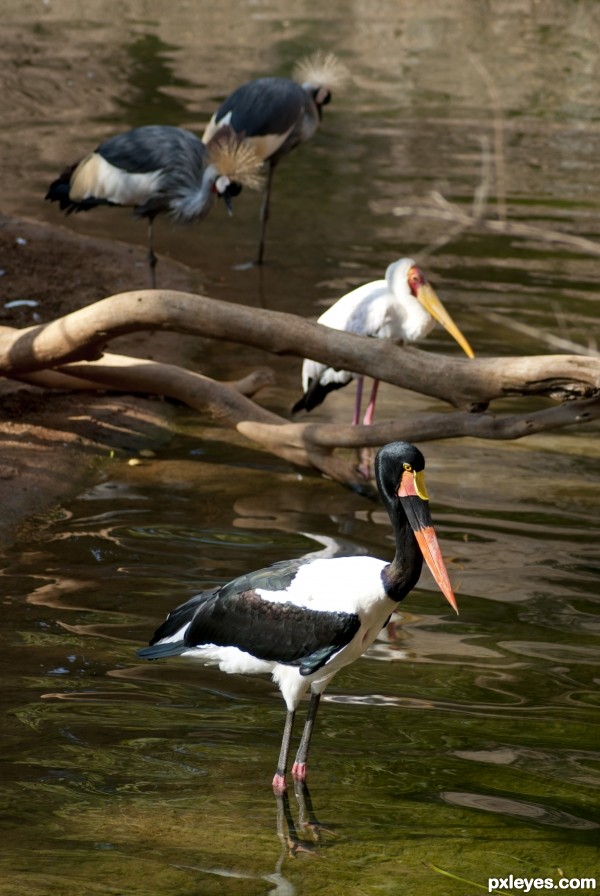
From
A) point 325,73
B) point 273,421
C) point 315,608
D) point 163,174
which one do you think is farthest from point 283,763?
point 325,73

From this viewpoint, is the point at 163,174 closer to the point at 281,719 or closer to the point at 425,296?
the point at 425,296

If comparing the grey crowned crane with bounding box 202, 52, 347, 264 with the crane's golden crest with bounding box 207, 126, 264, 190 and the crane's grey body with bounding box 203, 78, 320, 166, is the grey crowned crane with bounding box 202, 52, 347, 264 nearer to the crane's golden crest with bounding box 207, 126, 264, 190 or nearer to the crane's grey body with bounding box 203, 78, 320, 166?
the crane's grey body with bounding box 203, 78, 320, 166

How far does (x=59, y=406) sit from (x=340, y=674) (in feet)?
10.3

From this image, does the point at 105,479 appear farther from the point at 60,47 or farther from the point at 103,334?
the point at 60,47

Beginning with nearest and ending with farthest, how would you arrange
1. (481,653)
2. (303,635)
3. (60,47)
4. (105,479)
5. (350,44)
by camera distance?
(303,635)
(481,653)
(105,479)
(60,47)
(350,44)

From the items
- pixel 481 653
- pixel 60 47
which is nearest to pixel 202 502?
pixel 481 653

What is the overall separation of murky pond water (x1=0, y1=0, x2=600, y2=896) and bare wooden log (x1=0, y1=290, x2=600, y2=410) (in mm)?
724

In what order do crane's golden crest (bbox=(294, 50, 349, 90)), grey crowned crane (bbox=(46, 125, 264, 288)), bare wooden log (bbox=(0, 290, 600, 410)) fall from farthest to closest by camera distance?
crane's golden crest (bbox=(294, 50, 349, 90)) < grey crowned crane (bbox=(46, 125, 264, 288)) < bare wooden log (bbox=(0, 290, 600, 410))

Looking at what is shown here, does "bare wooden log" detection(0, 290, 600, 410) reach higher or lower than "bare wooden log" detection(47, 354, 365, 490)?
higher

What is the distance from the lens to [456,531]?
241 inches

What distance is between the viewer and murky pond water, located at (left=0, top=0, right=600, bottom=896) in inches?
138

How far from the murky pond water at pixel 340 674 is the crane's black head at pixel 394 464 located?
866 mm

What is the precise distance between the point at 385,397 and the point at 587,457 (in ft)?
4.80

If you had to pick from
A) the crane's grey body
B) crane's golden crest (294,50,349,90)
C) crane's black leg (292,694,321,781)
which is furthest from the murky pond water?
crane's golden crest (294,50,349,90)
